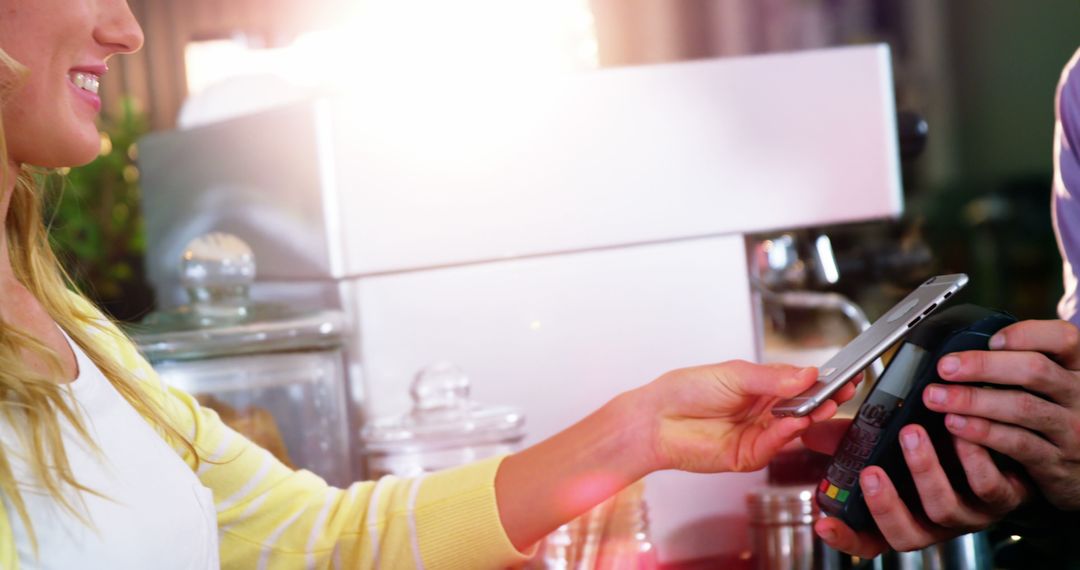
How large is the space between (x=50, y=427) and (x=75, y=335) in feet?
0.45

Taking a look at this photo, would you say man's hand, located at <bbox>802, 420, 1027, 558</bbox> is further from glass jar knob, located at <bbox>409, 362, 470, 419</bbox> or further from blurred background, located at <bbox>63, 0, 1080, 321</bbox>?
blurred background, located at <bbox>63, 0, 1080, 321</bbox>

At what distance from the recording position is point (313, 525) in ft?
2.89

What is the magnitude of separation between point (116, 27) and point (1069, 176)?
0.91 metres

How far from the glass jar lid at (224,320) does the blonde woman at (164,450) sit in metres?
0.16

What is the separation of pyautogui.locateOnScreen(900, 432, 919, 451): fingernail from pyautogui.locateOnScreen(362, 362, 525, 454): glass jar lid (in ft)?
1.22

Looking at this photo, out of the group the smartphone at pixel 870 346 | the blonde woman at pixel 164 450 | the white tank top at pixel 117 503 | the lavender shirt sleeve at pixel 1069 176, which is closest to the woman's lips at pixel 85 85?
the blonde woman at pixel 164 450

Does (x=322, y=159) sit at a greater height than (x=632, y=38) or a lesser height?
lesser

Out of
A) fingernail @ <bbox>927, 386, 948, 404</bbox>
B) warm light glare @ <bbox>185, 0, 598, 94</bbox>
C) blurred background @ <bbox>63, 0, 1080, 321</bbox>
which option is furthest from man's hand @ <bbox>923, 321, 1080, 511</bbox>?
blurred background @ <bbox>63, 0, 1080, 321</bbox>

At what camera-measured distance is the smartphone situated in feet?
2.38

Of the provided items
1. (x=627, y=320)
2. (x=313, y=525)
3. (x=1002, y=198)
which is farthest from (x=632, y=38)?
(x=313, y=525)

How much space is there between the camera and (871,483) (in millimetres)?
751

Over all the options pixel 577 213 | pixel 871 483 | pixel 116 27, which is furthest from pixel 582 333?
pixel 116 27

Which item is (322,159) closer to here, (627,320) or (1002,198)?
(627,320)

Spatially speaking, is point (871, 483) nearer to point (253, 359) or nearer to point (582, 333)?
point (582, 333)
